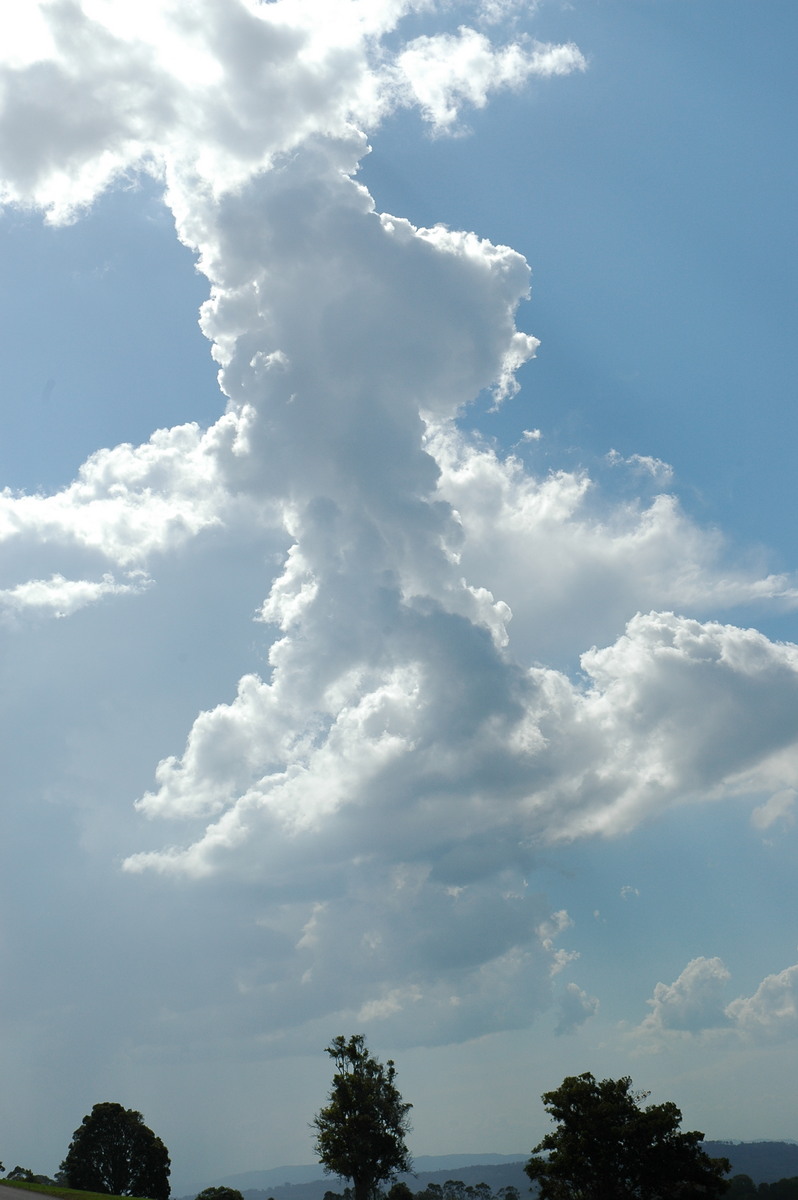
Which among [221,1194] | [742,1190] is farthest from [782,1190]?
[221,1194]

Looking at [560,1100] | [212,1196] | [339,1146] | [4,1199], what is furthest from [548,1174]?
[212,1196]

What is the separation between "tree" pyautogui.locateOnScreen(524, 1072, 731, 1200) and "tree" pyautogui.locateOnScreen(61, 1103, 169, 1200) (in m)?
46.9

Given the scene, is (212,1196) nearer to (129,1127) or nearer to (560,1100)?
(129,1127)

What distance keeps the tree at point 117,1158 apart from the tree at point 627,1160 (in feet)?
154

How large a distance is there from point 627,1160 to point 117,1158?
185 feet

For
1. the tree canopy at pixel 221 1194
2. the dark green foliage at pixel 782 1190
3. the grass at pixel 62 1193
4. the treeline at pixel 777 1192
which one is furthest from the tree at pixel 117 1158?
the dark green foliage at pixel 782 1190

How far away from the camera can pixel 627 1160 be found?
67.1 m

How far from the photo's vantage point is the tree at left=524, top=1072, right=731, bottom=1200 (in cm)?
6619

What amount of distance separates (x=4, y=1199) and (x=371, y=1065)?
46.9 metres

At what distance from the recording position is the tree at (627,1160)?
217 feet

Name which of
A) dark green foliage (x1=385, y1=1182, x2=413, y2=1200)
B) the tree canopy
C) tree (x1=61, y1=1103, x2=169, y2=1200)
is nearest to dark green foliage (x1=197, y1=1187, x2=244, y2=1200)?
the tree canopy

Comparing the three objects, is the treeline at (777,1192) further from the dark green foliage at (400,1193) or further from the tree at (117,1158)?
the tree at (117,1158)

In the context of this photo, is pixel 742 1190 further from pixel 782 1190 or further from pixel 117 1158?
pixel 117 1158

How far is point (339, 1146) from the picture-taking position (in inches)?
3191
